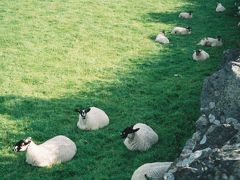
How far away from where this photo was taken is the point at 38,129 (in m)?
13.7

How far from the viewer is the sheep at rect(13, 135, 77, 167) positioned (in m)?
11.8

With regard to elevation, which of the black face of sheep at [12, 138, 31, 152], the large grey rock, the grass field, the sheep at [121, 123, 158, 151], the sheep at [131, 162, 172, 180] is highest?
the large grey rock

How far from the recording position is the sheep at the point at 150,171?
33.6 feet

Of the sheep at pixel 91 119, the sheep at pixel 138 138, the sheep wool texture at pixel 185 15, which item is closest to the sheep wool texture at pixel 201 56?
the sheep at pixel 91 119

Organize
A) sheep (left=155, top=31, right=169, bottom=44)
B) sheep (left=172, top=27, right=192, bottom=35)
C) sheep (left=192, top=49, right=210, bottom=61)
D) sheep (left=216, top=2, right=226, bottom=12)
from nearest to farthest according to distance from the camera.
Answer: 1. sheep (left=192, top=49, right=210, bottom=61)
2. sheep (left=155, top=31, right=169, bottom=44)
3. sheep (left=172, top=27, right=192, bottom=35)
4. sheep (left=216, top=2, right=226, bottom=12)

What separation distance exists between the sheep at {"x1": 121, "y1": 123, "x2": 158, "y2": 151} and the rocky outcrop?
5.67ft

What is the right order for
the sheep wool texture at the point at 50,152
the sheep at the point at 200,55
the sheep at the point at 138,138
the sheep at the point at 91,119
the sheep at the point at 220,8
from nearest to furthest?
the sheep wool texture at the point at 50,152
the sheep at the point at 138,138
the sheep at the point at 91,119
the sheep at the point at 200,55
the sheep at the point at 220,8

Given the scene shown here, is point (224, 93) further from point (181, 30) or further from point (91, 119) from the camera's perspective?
point (181, 30)

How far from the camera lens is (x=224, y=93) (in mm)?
11648

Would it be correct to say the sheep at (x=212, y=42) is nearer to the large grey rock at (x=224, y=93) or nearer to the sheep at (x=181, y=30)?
the sheep at (x=181, y=30)

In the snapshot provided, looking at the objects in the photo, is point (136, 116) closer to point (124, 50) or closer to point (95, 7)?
point (124, 50)

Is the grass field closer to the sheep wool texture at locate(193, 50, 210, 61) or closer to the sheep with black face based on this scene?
the sheep wool texture at locate(193, 50, 210, 61)

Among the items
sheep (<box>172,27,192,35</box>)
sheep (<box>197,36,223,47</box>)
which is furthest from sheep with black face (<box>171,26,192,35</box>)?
sheep (<box>197,36,223,47</box>)

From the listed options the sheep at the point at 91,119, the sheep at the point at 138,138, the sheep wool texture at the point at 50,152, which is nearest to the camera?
the sheep wool texture at the point at 50,152
